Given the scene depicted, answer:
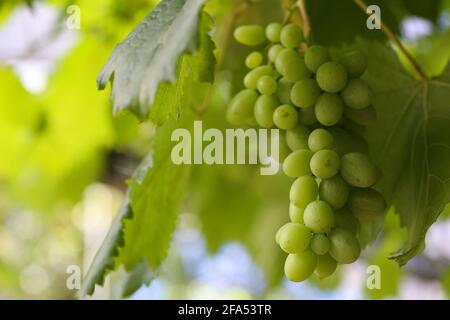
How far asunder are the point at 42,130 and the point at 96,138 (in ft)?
0.50

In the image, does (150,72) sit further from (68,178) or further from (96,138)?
(68,178)

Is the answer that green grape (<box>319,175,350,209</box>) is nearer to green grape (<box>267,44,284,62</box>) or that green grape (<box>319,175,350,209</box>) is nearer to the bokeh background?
green grape (<box>267,44,284,62</box>)

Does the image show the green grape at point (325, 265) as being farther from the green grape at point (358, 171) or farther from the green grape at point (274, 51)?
the green grape at point (274, 51)

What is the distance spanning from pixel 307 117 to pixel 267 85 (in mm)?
40

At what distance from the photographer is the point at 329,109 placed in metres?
0.51

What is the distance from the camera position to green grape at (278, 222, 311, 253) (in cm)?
47

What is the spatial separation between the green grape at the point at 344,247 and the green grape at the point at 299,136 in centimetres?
8

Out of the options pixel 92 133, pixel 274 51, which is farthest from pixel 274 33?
pixel 92 133

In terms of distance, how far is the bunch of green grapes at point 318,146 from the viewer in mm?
479

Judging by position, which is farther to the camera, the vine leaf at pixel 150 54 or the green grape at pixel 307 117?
the green grape at pixel 307 117

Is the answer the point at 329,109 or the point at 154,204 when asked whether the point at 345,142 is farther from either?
the point at 154,204

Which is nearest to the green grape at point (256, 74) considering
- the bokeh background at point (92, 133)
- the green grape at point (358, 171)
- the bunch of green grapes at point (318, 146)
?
the bunch of green grapes at point (318, 146)

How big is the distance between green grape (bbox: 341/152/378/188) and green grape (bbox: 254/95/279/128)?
68mm

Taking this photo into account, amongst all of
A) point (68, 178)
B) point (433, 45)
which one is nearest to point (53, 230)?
point (68, 178)
